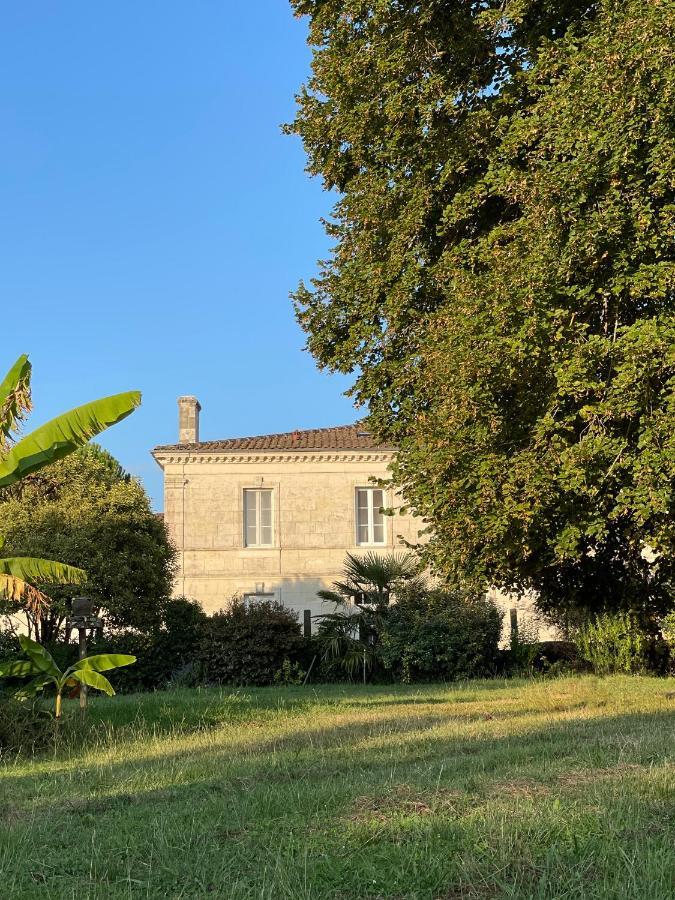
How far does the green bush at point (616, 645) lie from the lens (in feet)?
68.4

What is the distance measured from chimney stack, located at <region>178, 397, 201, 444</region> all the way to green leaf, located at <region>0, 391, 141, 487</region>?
86.0 ft

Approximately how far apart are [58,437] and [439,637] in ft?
45.4

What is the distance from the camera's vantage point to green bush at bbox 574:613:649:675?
2084cm

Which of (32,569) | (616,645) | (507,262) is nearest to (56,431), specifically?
(32,569)

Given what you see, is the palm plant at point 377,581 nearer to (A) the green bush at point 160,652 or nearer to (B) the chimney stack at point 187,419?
(A) the green bush at point 160,652

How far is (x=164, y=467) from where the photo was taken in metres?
34.3

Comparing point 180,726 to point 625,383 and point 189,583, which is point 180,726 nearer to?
point 625,383

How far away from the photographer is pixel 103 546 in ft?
76.1

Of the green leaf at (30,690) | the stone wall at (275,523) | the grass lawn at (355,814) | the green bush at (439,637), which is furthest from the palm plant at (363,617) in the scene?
the grass lawn at (355,814)

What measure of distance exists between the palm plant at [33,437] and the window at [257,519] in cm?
2286

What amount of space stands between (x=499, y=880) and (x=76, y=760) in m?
7.15

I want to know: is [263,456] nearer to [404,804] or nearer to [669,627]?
[669,627]

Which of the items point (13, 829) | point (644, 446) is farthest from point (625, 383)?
point (13, 829)

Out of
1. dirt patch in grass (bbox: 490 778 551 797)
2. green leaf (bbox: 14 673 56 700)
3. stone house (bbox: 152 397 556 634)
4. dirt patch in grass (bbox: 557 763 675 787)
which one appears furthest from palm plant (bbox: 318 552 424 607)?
dirt patch in grass (bbox: 490 778 551 797)
